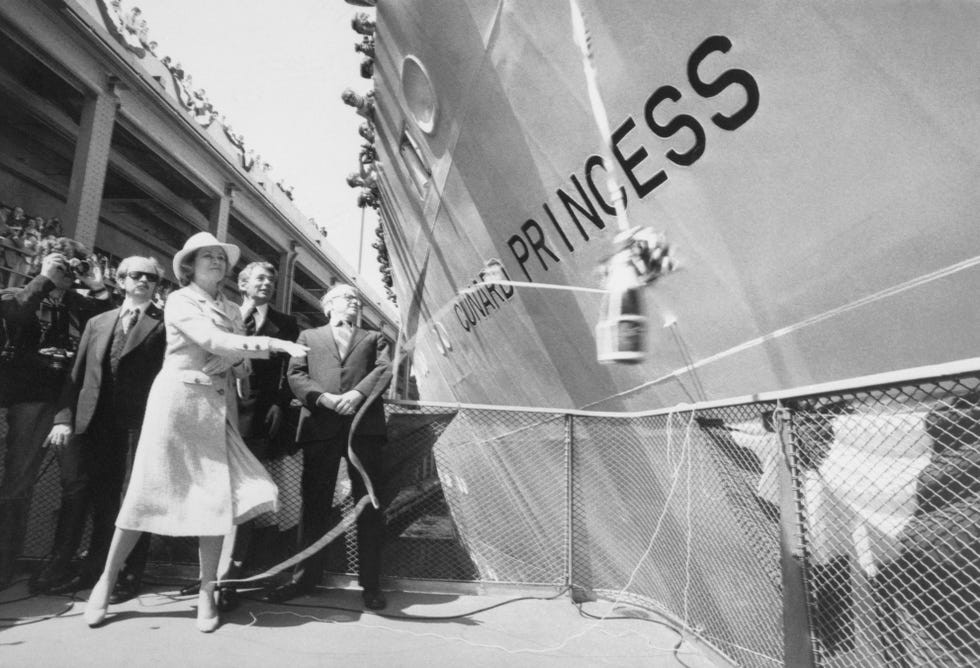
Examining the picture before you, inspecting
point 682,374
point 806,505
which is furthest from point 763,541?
point 682,374

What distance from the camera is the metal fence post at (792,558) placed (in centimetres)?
188

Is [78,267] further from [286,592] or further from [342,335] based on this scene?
[286,592]

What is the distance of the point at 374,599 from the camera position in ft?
9.98

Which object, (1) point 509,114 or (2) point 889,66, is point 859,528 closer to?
(2) point 889,66

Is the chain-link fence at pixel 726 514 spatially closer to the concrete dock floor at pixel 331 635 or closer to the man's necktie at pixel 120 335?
the concrete dock floor at pixel 331 635

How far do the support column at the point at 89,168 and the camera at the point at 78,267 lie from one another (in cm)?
609

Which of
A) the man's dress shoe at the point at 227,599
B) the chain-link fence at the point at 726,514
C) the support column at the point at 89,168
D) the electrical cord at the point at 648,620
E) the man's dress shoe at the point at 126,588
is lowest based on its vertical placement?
the electrical cord at the point at 648,620

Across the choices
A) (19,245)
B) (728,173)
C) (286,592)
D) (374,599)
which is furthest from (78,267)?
(19,245)

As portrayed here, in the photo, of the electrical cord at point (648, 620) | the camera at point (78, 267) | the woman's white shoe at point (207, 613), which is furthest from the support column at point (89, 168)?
the electrical cord at point (648, 620)

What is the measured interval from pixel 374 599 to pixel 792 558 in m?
2.15

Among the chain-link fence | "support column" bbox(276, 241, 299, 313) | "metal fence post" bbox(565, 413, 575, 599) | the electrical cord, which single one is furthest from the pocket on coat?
"support column" bbox(276, 241, 299, 313)

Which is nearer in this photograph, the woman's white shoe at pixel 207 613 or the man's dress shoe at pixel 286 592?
the woman's white shoe at pixel 207 613

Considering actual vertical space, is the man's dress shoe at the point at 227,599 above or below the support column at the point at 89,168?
below

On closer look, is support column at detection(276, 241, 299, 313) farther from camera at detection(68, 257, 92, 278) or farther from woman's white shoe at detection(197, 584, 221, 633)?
woman's white shoe at detection(197, 584, 221, 633)
